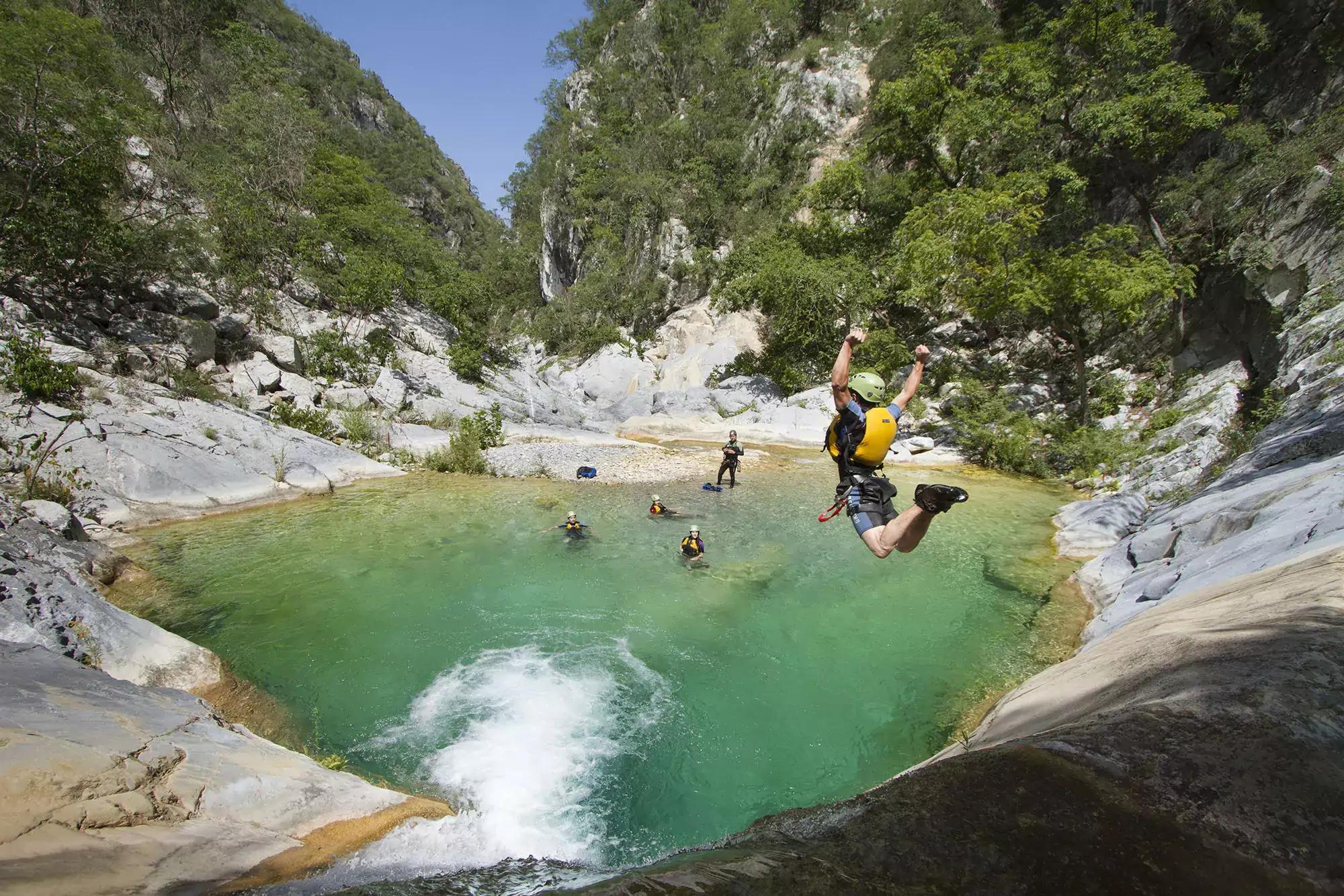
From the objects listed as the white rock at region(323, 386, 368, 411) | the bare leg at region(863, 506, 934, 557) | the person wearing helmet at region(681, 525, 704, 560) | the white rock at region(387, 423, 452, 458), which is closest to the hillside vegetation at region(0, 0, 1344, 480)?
the white rock at region(323, 386, 368, 411)

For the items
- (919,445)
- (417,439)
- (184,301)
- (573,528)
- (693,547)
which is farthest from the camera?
(919,445)

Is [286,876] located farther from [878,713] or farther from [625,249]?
[625,249]

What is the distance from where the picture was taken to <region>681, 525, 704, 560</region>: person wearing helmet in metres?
10.9

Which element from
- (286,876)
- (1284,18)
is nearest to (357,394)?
(286,876)

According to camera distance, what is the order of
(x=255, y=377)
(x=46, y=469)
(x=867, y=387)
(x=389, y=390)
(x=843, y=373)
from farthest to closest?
(x=389, y=390), (x=255, y=377), (x=46, y=469), (x=867, y=387), (x=843, y=373)

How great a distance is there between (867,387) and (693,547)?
6423 millimetres

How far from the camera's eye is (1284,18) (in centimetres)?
1998

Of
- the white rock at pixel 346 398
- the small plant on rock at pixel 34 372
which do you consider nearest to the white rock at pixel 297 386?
the white rock at pixel 346 398

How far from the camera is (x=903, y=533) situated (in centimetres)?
450

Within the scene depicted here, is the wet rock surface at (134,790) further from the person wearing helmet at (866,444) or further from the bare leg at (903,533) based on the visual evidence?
the person wearing helmet at (866,444)

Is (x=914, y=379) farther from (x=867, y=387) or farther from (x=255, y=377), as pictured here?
(x=255, y=377)

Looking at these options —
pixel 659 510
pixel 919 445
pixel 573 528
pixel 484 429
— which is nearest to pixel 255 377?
pixel 484 429

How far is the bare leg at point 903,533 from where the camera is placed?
4.30m

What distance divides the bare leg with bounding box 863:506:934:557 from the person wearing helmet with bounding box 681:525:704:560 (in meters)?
6.27
